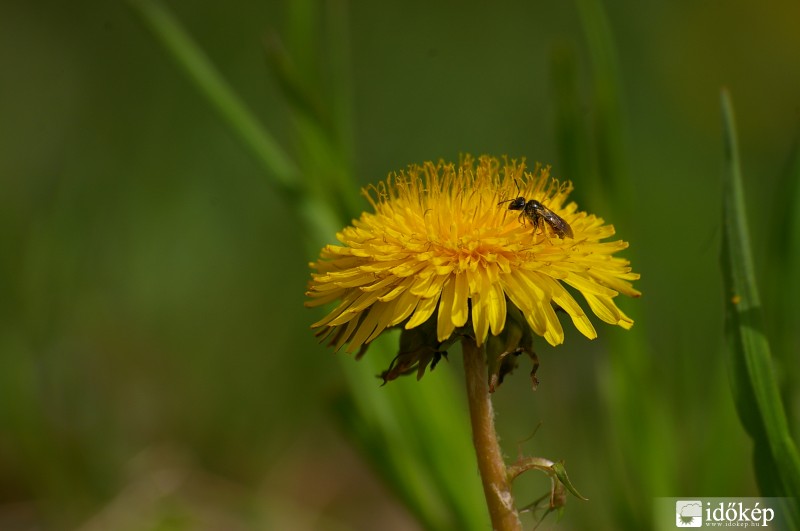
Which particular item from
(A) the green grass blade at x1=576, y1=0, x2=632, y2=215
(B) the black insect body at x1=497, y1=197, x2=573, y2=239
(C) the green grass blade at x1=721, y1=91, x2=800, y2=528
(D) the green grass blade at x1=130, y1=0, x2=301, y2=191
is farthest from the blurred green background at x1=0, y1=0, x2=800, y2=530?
(B) the black insect body at x1=497, y1=197, x2=573, y2=239

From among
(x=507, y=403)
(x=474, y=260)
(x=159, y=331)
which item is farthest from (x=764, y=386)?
(x=159, y=331)

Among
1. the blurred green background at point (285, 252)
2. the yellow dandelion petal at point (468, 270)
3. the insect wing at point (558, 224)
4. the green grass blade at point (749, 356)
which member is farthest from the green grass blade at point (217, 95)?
the green grass blade at point (749, 356)

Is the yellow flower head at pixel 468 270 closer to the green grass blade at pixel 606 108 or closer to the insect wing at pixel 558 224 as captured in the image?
the insect wing at pixel 558 224

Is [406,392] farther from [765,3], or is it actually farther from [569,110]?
[765,3]

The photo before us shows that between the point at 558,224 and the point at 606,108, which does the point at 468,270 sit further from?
the point at 606,108

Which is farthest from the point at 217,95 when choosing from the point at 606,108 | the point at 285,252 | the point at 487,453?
the point at 285,252

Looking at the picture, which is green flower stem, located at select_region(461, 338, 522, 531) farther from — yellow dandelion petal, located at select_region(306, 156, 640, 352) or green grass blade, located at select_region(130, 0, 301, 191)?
green grass blade, located at select_region(130, 0, 301, 191)

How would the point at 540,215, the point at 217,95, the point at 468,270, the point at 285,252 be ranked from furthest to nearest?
the point at 285,252
the point at 217,95
the point at 540,215
the point at 468,270
